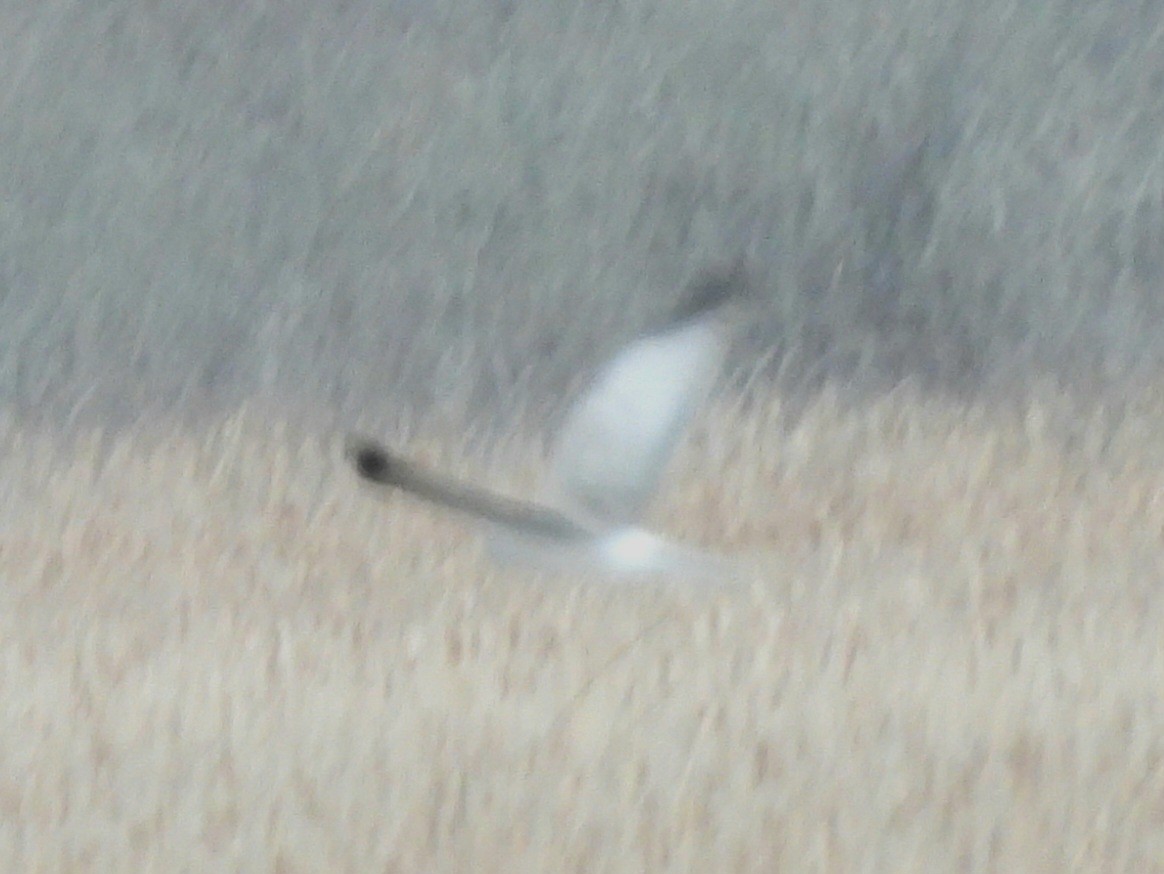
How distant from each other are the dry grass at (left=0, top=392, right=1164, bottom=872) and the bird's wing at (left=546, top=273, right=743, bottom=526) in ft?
0.06

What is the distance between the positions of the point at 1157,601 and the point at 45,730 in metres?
0.44

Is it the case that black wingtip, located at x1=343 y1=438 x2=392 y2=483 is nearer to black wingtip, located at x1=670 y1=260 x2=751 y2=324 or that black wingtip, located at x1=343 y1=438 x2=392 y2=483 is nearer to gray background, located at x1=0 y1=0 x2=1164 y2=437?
gray background, located at x1=0 y1=0 x2=1164 y2=437

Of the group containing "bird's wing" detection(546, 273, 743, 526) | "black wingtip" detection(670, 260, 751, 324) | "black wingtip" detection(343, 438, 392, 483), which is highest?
"black wingtip" detection(670, 260, 751, 324)

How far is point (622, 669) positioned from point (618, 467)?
79mm

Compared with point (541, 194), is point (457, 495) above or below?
below

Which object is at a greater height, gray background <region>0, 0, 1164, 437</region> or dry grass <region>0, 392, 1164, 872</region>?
gray background <region>0, 0, 1164, 437</region>

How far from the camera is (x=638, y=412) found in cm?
52

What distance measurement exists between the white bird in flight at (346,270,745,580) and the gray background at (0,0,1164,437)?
1 cm

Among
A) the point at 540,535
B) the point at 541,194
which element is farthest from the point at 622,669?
the point at 541,194

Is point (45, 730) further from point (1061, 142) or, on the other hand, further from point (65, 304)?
point (1061, 142)

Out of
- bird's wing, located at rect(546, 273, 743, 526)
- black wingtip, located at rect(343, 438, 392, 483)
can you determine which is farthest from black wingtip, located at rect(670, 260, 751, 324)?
black wingtip, located at rect(343, 438, 392, 483)

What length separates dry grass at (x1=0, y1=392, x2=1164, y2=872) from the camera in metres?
0.51

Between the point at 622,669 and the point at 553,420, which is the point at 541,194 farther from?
the point at 622,669

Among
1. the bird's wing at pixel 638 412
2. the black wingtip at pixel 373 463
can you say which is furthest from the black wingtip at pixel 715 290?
the black wingtip at pixel 373 463
